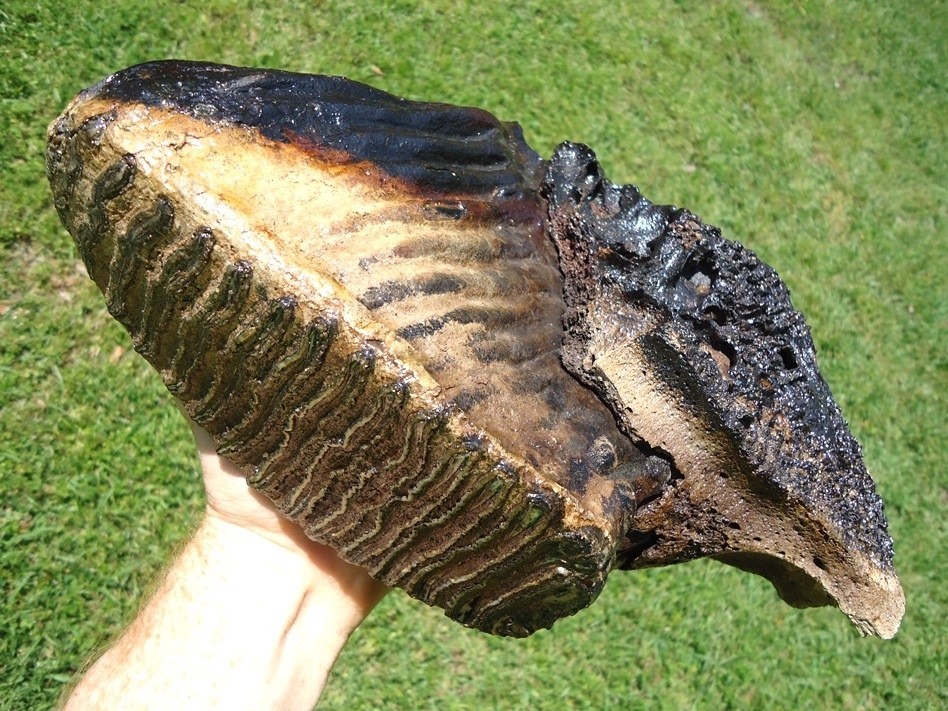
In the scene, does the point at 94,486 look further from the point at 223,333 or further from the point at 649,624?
the point at 649,624

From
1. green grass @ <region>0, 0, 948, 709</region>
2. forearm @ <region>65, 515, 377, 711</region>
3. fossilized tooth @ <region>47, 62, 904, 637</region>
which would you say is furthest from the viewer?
green grass @ <region>0, 0, 948, 709</region>

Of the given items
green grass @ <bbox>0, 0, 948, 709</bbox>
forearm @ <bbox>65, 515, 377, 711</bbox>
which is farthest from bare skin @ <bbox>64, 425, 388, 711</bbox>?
green grass @ <bbox>0, 0, 948, 709</bbox>

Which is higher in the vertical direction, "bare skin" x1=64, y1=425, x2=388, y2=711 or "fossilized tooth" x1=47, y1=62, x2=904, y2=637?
"fossilized tooth" x1=47, y1=62, x2=904, y2=637

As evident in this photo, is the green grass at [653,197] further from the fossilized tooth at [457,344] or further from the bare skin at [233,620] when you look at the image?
the fossilized tooth at [457,344]

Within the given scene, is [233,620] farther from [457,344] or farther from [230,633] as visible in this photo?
[457,344]

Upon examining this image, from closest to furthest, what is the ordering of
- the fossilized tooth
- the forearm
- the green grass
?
the fossilized tooth → the forearm → the green grass

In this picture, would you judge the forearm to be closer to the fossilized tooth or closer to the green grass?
the fossilized tooth

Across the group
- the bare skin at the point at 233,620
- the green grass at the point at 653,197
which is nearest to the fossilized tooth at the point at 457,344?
the bare skin at the point at 233,620

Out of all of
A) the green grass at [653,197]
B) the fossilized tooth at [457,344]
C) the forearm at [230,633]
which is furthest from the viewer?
the green grass at [653,197]
